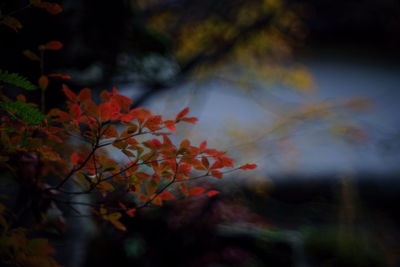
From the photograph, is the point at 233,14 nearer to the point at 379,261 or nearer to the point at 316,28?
the point at 316,28

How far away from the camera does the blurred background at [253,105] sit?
198 centimetres

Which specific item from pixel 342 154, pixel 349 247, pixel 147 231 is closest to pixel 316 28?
pixel 342 154

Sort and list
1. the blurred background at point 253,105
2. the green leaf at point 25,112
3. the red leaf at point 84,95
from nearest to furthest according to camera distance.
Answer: the green leaf at point 25,112 → the red leaf at point 84,95 → the blurred background at point 253,105

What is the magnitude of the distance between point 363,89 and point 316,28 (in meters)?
1.96

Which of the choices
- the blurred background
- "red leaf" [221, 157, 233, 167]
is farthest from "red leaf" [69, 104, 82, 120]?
the blurred background

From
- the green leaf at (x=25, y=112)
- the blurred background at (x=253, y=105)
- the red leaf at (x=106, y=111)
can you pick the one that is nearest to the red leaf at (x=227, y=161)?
the red leaf at (x=106, y=111)

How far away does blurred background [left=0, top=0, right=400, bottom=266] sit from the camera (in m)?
1.98

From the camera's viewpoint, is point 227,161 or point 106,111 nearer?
point 106,111

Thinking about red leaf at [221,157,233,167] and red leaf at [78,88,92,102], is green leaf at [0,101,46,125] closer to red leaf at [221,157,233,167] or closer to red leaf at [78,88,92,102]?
red leaf at [78,88,92,102]

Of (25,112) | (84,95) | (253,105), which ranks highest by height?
(253,105)

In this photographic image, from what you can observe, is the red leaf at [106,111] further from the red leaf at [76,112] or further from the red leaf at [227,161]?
the red leaf at [227,161]

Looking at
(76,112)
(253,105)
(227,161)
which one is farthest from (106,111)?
(253,105)

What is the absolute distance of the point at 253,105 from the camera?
18.6 ft

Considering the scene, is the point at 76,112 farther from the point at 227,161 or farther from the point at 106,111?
the point at 227,161
